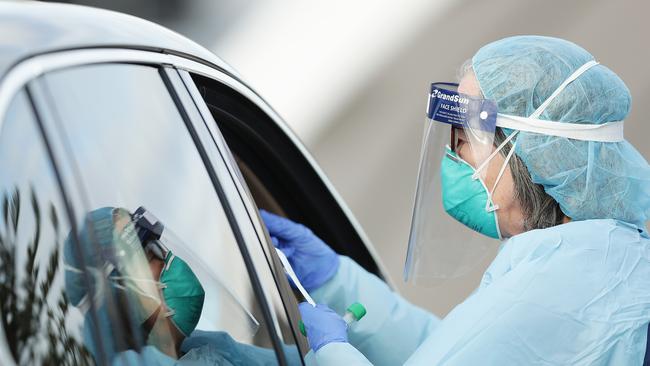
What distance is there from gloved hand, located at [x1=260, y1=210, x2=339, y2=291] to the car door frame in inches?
35.1

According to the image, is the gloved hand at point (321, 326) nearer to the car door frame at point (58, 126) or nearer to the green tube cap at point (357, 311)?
the green tube cap at point (357, 311)

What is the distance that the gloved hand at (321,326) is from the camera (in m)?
2.30

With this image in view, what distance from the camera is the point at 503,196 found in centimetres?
250

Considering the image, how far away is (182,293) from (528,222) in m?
1.05

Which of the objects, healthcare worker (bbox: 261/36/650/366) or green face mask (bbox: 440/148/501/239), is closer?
healthcare worker (bbox: 261/36/650/366)

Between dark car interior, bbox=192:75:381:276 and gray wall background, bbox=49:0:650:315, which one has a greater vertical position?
gray wall background, bbox=49:0:650:315

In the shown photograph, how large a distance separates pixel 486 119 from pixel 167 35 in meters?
0.86

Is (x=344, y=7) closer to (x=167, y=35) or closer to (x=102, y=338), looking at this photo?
(x=167, y=35)

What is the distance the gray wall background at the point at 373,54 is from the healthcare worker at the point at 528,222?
390cm

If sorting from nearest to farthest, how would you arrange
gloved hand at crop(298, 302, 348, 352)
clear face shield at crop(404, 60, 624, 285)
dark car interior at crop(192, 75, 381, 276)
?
gloved hand at crop(298, 302, 348, 352) < clear face shield at crop(404, 60, 624, 285) < dark car interior at crop(192, 75, 381, 276)

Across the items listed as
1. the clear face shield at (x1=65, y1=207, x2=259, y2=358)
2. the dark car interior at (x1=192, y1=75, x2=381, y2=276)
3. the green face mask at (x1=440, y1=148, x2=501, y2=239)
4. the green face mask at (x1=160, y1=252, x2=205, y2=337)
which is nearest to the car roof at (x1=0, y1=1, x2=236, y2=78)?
the clear face shield at (x1=65, y1=207, x2=259, y2=358)

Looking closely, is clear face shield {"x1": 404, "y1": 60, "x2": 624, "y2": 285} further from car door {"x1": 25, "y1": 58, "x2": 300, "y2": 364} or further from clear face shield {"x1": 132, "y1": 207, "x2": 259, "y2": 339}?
clear face shield {"x1": 132, "y1": 207, "x2": 259, "y2": 339}

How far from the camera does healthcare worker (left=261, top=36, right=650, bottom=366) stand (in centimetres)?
211

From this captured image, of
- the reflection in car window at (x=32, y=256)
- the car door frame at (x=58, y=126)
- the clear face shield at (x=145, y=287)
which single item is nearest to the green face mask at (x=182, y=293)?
the clear face shield at (x=145, y=287)
